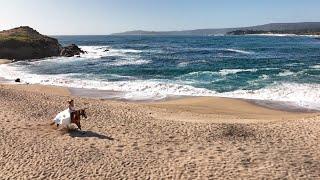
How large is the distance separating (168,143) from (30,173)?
5.16m

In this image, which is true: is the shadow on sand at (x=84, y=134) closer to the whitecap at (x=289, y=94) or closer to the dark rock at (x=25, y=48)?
the whitecap at (x=289, y=94)

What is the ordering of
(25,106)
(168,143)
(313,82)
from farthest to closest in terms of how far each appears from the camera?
(313,82)
(25,106)
(168,143)

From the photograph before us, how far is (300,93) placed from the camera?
32.4m

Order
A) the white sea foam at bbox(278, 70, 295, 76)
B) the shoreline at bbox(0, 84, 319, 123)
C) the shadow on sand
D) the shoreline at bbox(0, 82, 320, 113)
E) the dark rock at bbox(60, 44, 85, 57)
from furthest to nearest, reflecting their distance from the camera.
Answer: the dark rock at bbox(60, 44, 85, 57) → the white sea foam at bbox(278, 70, 295, 76) → the shoreline at bbox(0, 82, 320, 113) → the shoreline at bbox(0, 84, 319, 123) → the shadow on sand

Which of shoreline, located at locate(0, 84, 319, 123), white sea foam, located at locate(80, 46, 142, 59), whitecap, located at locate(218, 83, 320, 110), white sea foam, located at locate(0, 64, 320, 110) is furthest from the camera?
white sea foam, located at locate(80, 46, 142, 59)

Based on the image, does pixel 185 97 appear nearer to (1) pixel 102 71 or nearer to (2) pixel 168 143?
(2) pixel 168 143

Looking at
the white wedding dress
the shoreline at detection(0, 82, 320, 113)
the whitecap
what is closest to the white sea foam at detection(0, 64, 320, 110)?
the whitecap

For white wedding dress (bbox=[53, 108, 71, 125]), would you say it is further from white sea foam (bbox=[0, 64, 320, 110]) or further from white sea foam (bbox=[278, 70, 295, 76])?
white sea foam (bbox=[278, 70, 295, 76])

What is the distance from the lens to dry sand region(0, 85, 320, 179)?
1466 cm

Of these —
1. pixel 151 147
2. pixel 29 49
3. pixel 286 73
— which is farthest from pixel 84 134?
pixel 29 49

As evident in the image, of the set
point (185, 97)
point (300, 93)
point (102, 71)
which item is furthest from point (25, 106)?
point (102, 71)

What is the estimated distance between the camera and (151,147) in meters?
16.8

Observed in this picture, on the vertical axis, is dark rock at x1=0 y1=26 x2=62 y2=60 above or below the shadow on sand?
above

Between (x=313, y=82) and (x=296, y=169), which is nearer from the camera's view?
(x=296, y=169)
